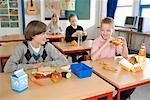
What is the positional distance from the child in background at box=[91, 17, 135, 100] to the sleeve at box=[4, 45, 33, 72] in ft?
2.76

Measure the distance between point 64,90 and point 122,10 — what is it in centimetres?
514

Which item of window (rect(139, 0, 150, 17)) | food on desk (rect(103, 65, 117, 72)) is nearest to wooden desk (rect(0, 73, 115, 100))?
food on desk (rect(103, 65, 117, 72))

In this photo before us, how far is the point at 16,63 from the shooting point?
1779 millimetres

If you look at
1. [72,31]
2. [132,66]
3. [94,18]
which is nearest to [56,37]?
[72,31]

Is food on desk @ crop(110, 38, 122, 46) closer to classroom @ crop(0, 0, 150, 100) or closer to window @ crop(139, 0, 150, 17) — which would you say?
classroom @ crop(0, 0, 150, 100)

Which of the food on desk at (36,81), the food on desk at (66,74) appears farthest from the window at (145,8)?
the food on desk at (36,81)

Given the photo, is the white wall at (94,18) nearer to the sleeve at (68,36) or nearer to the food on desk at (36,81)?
the sleeve at (68,36)

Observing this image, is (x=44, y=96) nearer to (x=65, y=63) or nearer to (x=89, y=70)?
(x=89, y=70)

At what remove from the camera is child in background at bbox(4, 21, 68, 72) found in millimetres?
1823

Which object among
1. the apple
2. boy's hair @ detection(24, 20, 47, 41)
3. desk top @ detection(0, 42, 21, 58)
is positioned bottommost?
the apple

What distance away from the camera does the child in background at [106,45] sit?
2240 millimetres

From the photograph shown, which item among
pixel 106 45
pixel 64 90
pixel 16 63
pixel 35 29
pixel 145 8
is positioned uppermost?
pixel 145 8

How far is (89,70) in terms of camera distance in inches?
64.2

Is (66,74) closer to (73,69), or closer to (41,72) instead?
(73,69)
